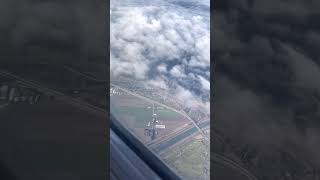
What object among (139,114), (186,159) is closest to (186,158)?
(186,159)

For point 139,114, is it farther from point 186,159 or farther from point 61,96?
point 61,96

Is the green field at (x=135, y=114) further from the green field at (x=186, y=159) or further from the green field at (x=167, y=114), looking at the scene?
the green field at (x=186, y=159)

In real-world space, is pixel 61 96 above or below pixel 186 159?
above

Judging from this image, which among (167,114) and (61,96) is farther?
(167,114)

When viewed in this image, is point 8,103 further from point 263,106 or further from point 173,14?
point 263,106

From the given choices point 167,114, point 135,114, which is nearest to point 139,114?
point 135,114

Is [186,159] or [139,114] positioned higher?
[139,114]

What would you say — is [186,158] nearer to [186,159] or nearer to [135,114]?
[186,159]

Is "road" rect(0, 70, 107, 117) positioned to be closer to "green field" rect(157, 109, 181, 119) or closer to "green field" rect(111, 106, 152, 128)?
"green field" rect(111, 106, 152, 128)

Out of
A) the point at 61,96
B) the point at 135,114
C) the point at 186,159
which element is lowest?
the point at 186,159

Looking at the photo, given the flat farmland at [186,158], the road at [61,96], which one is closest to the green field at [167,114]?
the flat farmland at [186,158]

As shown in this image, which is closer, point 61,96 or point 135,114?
point 61,96
